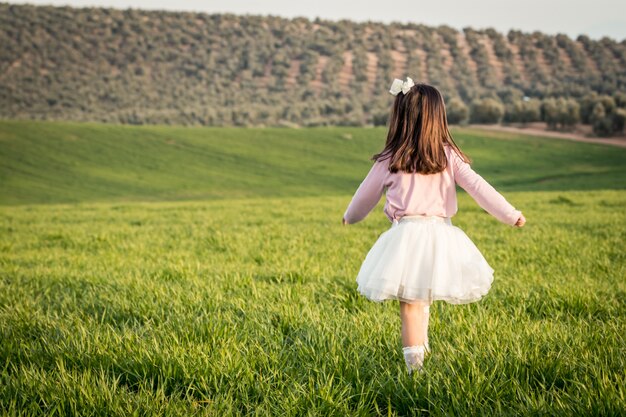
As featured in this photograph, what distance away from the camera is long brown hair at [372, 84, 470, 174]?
143 inches

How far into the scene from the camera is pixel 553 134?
71.5 meters

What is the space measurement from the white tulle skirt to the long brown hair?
366 mm

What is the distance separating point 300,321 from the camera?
4.52 metres

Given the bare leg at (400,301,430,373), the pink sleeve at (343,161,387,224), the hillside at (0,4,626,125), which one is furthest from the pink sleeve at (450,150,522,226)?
the hillside at (0,4,626,125)

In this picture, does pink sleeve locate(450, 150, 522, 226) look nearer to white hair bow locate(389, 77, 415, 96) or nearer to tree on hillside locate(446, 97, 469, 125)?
white hair bow locate(389, 77, 415, 96)

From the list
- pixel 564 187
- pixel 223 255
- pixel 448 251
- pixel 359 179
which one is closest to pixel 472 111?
pixel 359 179

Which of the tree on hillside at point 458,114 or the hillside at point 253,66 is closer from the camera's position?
the tree on hillside at point 458,114

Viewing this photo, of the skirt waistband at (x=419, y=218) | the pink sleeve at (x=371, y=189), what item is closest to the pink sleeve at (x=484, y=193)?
the skirt waistband at (x=419, y=218)

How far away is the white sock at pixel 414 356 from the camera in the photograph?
3.46 m

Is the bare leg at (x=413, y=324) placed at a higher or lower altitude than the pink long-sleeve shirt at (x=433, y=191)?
lower

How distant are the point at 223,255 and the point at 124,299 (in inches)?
169

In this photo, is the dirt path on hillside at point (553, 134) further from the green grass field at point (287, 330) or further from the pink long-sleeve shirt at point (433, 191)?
the pink long-sleeve shirt at point (433, 191)

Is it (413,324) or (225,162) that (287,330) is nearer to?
(413,324)

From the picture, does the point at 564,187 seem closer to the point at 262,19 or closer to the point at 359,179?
the point at 359,179
